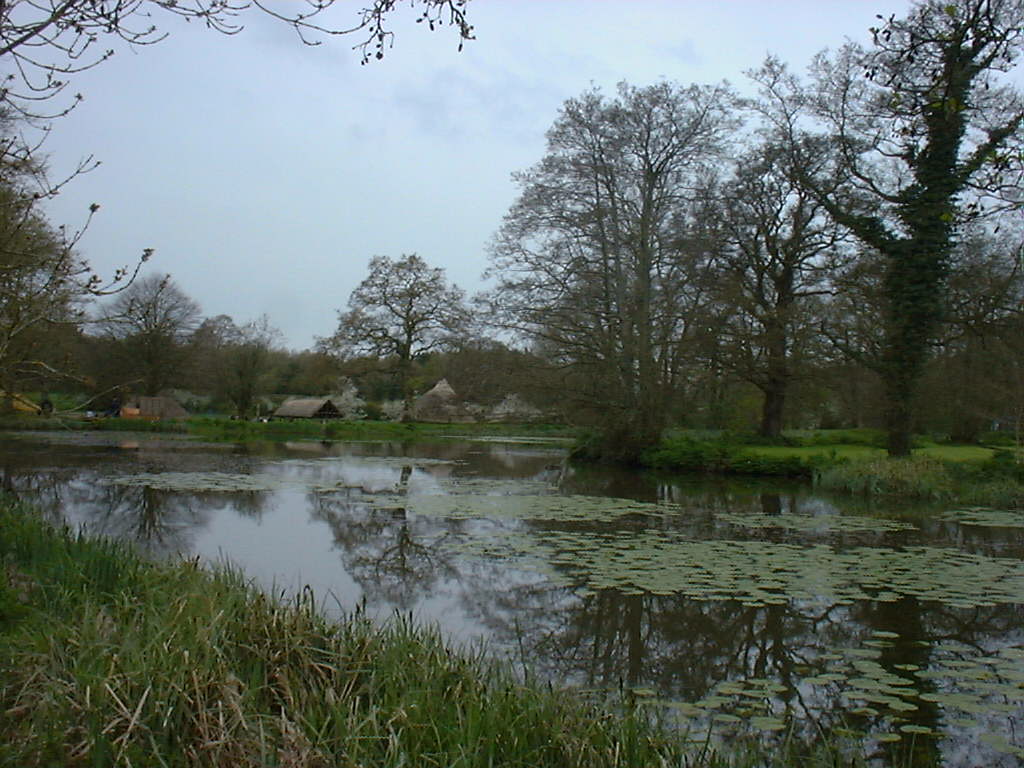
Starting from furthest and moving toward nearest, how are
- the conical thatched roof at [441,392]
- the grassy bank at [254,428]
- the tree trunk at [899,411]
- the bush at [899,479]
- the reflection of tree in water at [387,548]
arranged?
the conical thatched roof at [441,392]
the grassy bank at [254,428]
the tree trunk at [899,411]
the bush at [899,479]
the reflection of tree in water at [387,548]

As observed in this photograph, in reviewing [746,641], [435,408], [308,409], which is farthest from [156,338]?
[746,641]

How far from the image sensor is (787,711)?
483cm

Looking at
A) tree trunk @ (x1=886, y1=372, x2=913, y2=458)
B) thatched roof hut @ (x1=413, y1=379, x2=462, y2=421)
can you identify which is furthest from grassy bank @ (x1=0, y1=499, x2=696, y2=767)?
thatched roof hut @ (x1=413, y1=379, x2=462, y2=421)

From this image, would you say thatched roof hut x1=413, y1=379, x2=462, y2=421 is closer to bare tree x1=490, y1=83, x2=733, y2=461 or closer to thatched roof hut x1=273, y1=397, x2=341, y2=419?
thatched roof hut x1=273, y1=397, x2=341, y2=419

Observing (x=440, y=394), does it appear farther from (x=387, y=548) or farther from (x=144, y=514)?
(x=387, y=548)

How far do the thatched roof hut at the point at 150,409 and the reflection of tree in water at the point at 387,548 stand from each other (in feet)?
115

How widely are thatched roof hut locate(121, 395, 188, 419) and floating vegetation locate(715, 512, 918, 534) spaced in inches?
1535

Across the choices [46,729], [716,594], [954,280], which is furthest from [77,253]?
[954,280]

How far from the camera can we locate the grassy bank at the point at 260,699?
328cm

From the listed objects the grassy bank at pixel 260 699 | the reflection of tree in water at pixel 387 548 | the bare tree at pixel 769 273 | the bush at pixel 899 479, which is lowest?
the reflection of tree in water at pixel 387 548

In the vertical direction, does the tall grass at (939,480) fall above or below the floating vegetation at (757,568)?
above

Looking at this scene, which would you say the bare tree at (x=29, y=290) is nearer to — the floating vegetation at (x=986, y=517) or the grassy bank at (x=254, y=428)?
the floating vegetation at (x=986, y=517)

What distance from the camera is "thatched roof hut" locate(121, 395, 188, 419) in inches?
1791

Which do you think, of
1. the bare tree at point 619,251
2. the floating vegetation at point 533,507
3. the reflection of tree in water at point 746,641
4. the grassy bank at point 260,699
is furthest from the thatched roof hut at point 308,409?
the grassy bank at point 260,699
